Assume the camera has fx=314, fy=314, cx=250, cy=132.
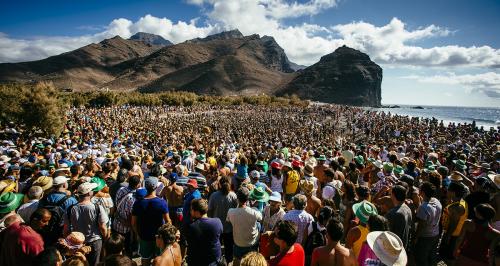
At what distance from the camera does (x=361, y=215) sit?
4.13 m

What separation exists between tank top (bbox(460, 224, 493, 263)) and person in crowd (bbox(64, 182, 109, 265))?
16.1 feet

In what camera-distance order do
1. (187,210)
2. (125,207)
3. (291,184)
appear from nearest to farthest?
(187,210) < (125,207) < (291,184)

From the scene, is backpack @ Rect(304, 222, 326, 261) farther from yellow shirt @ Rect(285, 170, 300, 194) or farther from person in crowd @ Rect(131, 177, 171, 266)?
yellow shirt @ Rect(285, 170, 300, 194)

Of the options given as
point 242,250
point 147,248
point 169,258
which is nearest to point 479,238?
point 242,250

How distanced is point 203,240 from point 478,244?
3541 mm

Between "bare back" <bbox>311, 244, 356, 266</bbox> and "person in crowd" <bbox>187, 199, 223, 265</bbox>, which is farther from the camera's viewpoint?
"person in crowd" <bbox>187, 199, 223, 265</bbox>

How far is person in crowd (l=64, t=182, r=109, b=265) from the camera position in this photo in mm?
4258

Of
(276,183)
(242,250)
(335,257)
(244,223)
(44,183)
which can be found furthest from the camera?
(276,183)

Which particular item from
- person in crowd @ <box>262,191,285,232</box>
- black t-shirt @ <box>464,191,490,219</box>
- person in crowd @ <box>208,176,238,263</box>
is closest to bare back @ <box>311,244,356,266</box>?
person in crowd @ <box>262,191,285,232</box>

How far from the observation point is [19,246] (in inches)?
139

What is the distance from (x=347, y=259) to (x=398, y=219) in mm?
1617

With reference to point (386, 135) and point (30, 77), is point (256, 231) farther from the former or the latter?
point (30, 77)

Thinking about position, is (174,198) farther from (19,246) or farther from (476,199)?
(476,199)

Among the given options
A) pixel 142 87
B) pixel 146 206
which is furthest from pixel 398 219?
pixel 142 87
